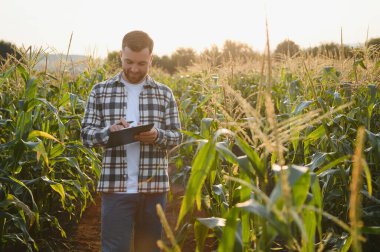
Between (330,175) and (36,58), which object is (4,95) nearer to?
(36,58)

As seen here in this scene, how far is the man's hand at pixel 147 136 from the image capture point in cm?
248

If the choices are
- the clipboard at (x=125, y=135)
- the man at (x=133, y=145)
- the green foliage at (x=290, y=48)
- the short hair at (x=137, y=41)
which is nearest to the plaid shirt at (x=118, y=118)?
the man at (x=133, y=145)

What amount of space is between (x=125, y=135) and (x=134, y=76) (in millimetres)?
425

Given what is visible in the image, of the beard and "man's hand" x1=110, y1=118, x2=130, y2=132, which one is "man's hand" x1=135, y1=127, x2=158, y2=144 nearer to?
"man's hand" x1=110, y1=118, x2=130, y2=132

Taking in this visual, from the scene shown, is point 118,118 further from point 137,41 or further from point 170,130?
point 137,41

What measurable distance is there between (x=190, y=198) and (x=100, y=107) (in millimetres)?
1575

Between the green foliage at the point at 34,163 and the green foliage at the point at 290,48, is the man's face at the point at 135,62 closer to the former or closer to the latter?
the green foliage at the point at 34,163

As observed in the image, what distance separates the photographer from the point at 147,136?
248 cm

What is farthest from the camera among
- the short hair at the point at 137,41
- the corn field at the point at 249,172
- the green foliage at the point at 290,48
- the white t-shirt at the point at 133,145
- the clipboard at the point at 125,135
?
the green foliage at the point at 290,48

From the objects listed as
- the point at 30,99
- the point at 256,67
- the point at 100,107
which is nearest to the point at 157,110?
the point at 100,107

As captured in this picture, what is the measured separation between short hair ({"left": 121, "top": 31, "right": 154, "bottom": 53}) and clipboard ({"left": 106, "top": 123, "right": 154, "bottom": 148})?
47 cm

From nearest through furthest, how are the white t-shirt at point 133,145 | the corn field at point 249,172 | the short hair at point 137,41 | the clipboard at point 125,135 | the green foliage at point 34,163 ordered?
the corn field at point 249,172 → the clipboard at point 125,135 → the short hair at point 137,41 → the white t-shirt at point 133,145 → the green foliage at point 34,163

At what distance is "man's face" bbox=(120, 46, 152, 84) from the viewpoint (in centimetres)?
254

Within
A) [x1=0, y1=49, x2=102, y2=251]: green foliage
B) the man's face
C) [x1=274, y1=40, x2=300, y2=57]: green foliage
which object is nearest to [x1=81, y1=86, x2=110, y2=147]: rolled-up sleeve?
[x1=0, y1=49, x2=102, y2=251]: green foliage
